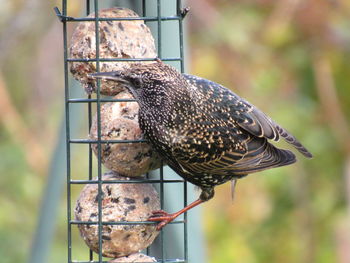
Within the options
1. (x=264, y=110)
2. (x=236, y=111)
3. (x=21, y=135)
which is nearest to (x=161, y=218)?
(x=236, y=111)

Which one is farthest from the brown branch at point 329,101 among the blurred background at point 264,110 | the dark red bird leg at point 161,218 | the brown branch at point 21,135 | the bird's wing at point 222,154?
the dark red bird leg at point 161,218

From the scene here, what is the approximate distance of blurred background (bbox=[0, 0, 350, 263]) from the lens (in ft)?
22.3

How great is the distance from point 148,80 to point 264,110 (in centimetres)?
343

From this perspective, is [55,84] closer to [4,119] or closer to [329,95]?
[4,119]

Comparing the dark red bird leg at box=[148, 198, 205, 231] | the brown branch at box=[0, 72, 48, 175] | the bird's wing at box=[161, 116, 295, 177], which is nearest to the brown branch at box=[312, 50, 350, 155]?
the brown branch at box=[0, 72, 48, 175]

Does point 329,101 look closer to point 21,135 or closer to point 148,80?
point 21,135

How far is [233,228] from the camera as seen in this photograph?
22.6 ft

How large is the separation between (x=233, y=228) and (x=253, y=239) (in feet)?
2.12

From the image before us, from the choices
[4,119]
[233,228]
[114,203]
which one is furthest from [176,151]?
[4,119]

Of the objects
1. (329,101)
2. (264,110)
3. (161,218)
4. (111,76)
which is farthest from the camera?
(329,101)

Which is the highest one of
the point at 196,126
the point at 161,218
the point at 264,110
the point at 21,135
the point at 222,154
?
the point at 264,110

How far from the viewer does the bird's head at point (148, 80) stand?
11.9 feet

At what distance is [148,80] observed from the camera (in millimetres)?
3654

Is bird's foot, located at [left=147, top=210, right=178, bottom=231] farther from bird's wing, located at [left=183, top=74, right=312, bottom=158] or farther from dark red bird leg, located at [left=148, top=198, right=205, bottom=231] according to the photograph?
bird's wing, located at [left=183, top=74, right=312, bottom=158]
